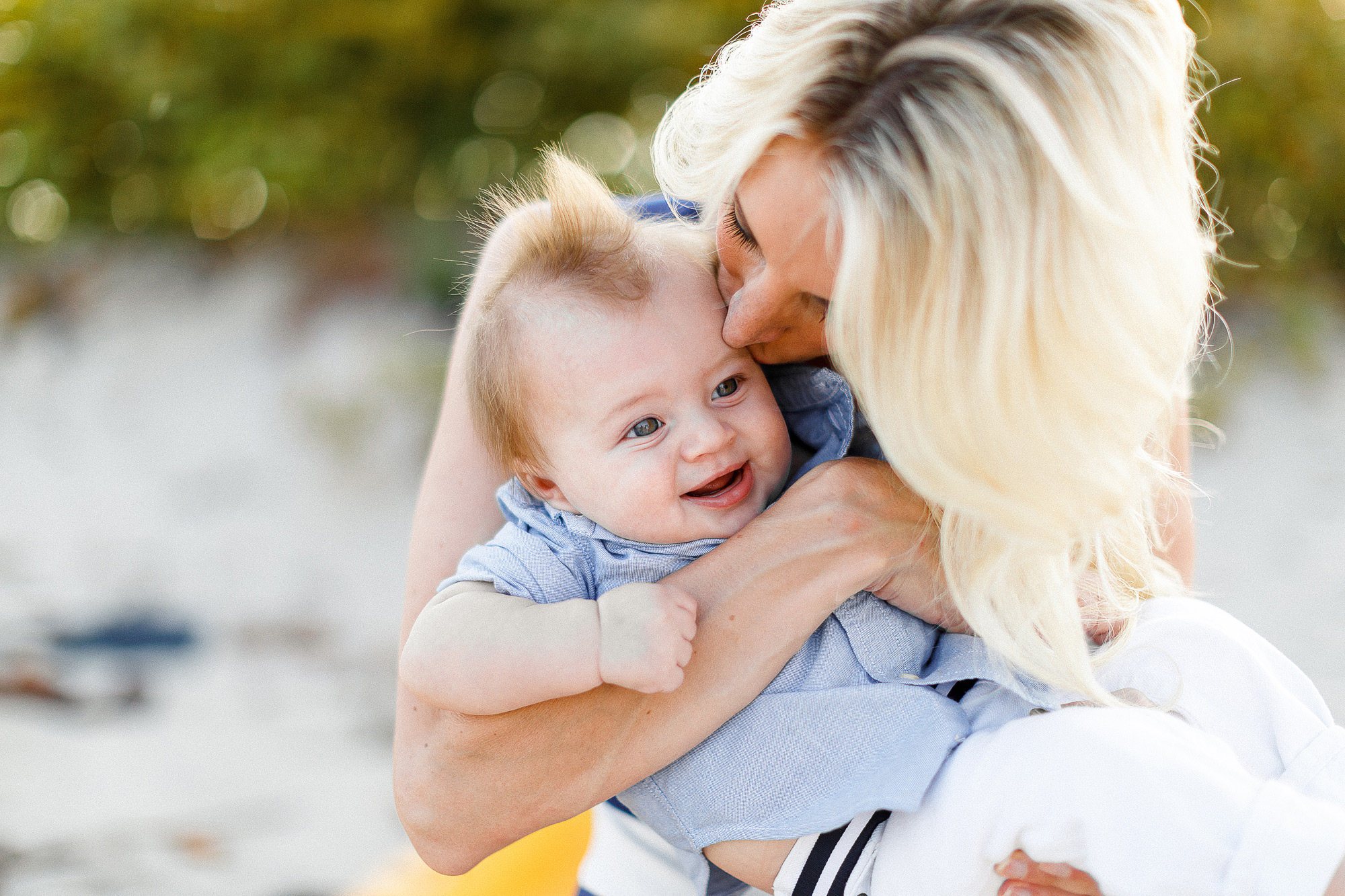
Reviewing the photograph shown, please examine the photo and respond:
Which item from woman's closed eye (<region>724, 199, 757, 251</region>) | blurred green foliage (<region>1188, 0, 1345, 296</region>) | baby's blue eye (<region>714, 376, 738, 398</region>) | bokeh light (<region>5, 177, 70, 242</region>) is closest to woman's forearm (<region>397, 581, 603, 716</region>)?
baby's blue eye (<region>714, 376, 738, 398</region>)

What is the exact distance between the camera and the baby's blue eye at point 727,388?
1.31m

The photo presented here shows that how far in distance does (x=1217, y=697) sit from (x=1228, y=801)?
0.78ft

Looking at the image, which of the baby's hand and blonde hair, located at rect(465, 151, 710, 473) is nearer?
the baby's hand

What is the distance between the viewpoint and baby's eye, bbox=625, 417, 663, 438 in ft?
4.21

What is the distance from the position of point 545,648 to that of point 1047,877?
0.59 m

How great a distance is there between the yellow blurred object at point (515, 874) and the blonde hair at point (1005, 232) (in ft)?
3.84

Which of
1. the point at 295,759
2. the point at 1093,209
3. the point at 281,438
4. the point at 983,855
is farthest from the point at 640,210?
the point at 281,438

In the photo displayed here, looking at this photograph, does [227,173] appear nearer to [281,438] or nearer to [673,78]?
[281,438]

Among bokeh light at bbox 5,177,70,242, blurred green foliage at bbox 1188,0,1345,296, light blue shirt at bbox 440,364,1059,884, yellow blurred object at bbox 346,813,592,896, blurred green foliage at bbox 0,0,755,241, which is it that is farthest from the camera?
bokeh light at bbox 5,177,70,242

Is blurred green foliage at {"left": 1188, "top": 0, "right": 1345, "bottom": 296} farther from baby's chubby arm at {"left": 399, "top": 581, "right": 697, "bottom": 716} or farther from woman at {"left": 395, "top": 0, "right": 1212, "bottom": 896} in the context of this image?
baby's chubby arm at {"left": 399, "top": 581, "right": 697, "bottom": 716}

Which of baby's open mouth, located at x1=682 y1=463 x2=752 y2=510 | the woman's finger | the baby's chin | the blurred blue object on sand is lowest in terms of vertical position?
the blurred blue object on sand

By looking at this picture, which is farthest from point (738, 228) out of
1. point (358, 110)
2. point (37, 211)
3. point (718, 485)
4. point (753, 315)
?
point (37, 211)

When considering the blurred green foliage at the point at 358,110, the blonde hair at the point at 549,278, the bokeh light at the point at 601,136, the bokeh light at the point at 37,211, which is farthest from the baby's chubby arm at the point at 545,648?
the bokeh light at the point at 37,211

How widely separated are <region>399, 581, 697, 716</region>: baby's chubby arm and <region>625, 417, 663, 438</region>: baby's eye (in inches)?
8.2
